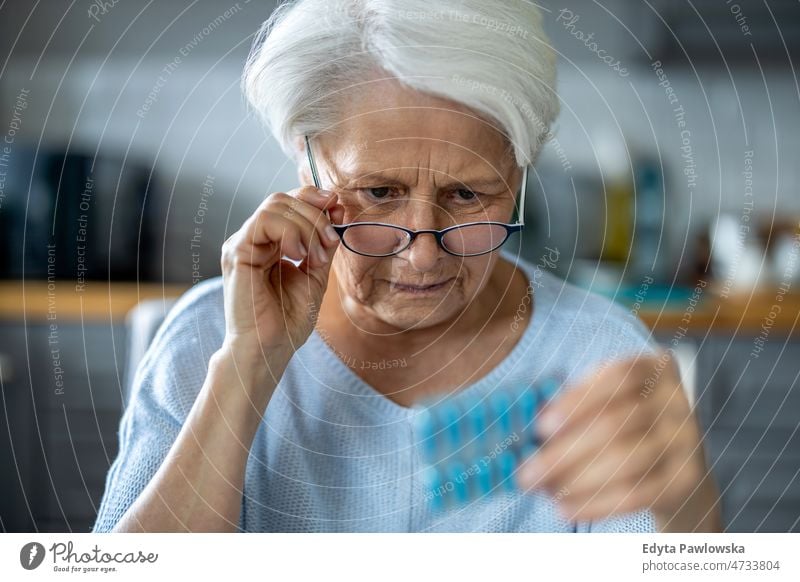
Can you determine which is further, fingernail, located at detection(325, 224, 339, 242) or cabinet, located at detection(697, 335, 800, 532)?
cabinet, located at detection(697, 335, 800, 532)

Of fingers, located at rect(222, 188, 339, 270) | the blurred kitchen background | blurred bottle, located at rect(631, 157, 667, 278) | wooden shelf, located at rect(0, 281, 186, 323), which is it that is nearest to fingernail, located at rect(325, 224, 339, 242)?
fingers, located at rect(222, 188, 339, 270)

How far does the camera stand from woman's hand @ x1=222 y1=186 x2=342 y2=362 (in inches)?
21.7

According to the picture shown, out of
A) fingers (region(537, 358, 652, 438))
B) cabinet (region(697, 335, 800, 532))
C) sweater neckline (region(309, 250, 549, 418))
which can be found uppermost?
sweater neckline (region(309, 250, 549, 418))

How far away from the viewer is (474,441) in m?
0.64

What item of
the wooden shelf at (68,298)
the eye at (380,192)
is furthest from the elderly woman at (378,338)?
the wooden shelf at (68,298)

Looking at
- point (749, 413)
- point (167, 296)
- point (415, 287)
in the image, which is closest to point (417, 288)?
point (415, 287)

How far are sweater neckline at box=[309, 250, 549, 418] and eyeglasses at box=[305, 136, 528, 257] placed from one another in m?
0.08

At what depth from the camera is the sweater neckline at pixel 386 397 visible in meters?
0.64

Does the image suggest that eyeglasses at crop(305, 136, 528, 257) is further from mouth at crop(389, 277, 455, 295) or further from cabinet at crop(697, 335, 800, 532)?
cabinet at crop(697, 335, 800, 532)

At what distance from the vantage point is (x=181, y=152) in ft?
2.67

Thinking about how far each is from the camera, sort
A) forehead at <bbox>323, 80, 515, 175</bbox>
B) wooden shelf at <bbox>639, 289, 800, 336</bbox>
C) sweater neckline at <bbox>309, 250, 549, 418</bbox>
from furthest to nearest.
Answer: wooden shelf at <bbox>639, 289, 800, 336</bbox> → sweater neckline at <bbox>309, 250, 549, 418</bbox> → forehead at <bbox>323, 80, 515, 175</bbox>

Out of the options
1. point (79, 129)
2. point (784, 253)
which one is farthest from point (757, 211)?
point (79, 129)

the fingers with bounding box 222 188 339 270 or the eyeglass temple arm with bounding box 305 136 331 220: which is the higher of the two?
the eyeglass temple arm with bounding box 305 136 331 220
